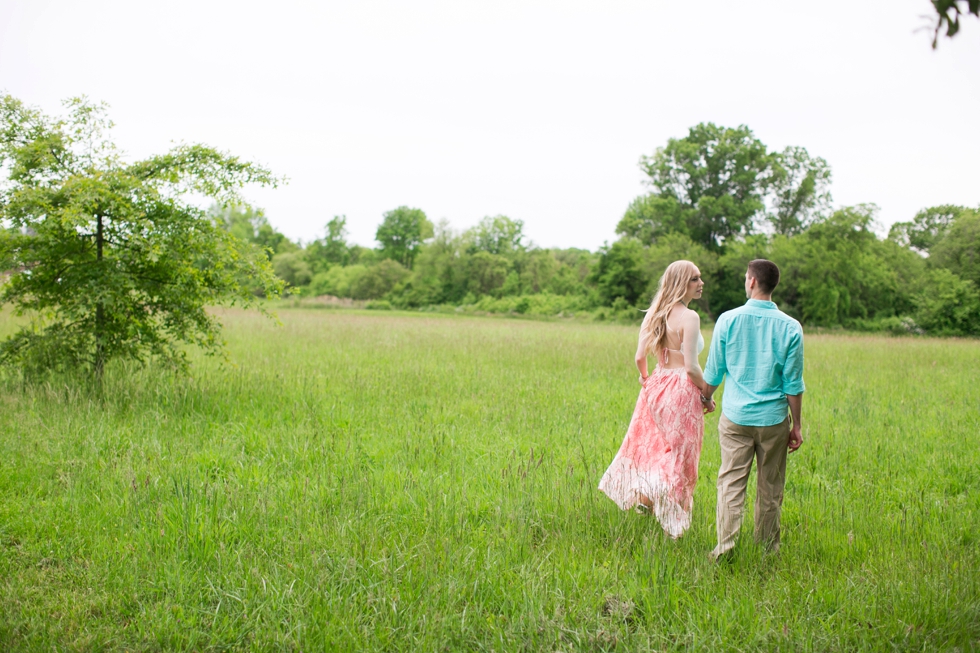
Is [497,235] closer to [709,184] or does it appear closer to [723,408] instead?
[709,184]

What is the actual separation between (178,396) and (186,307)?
4.07ft

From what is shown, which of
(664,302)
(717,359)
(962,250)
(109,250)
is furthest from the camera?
(962,250)

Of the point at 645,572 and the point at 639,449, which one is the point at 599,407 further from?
the point at 645,572

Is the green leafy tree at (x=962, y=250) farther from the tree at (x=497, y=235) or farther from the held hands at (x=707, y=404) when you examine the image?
the tree at (x=497, y=235)

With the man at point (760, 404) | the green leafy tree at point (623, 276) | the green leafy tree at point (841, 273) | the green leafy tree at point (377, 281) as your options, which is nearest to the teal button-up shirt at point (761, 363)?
the man at point (760, 404)

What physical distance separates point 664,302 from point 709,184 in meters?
50.2

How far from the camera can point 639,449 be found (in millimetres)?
4297

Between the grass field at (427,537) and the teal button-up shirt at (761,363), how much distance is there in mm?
887

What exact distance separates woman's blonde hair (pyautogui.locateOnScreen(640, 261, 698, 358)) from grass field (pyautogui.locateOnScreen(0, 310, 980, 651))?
1184 millimetres

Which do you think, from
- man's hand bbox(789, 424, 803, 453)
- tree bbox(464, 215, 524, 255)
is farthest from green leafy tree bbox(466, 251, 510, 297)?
man's hand bbox(789, 424, 803, 453)

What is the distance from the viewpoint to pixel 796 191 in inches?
1874

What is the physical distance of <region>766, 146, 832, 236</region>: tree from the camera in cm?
4719

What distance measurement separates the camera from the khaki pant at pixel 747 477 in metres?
3.63

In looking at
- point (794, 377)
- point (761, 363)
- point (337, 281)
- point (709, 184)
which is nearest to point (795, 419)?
point (794, 377)
